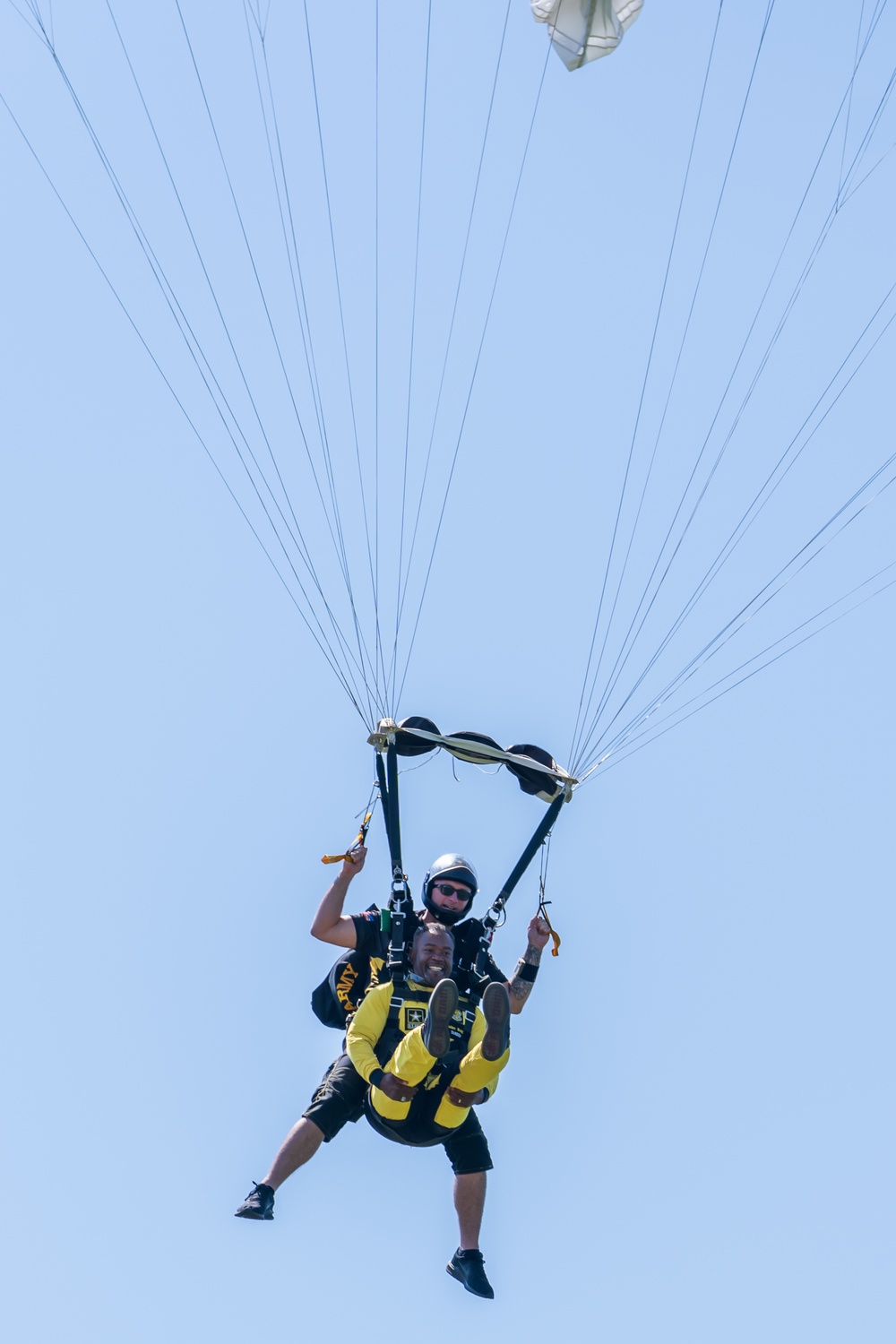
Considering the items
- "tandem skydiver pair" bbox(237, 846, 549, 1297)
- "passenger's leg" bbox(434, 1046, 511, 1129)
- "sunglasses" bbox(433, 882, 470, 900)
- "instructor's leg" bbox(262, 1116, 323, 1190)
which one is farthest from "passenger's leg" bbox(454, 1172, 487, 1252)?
"sunglasses" bbox(433, 882, 470, 900)

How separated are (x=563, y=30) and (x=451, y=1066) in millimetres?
6269

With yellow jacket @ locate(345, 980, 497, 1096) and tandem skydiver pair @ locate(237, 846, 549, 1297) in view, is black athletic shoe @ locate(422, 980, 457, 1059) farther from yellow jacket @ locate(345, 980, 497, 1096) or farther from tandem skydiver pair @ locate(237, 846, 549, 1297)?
yellow jacket @ locate(345, 980, 497, 1096)

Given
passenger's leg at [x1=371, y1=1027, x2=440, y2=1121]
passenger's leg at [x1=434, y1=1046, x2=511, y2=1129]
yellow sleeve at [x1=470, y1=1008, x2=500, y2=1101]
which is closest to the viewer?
passenger's leg at [x1=371, y1=1027, x2=440, y2=1121]

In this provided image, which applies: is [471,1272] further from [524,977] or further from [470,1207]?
[524,977]

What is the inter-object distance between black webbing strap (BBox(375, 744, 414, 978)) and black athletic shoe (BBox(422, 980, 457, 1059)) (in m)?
0.74

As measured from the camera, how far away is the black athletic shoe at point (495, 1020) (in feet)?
31.1

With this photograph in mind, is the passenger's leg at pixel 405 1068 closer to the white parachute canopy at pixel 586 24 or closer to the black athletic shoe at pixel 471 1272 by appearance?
the black athletic shoe at pixel 471 1272

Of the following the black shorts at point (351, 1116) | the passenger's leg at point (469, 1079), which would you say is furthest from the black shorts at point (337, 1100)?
the passenger's leg at point (469, 1079)

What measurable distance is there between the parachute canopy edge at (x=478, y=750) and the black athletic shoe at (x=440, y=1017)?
1788mm

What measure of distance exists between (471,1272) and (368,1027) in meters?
1.68

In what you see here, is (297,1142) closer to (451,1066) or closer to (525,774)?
(451,1066)

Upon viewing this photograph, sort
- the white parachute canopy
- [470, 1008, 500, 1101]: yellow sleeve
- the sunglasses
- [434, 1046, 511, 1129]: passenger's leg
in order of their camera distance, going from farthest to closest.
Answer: the sunglasses
the white parachute canopy
[470, 1008, 500, 1101]: yellow sleeve
[434, 1046, 511, 1129]: passenger's leg

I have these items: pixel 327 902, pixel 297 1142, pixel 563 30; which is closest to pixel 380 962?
pixel 327 902

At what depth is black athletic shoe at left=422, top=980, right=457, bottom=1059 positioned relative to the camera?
9.42 meters
